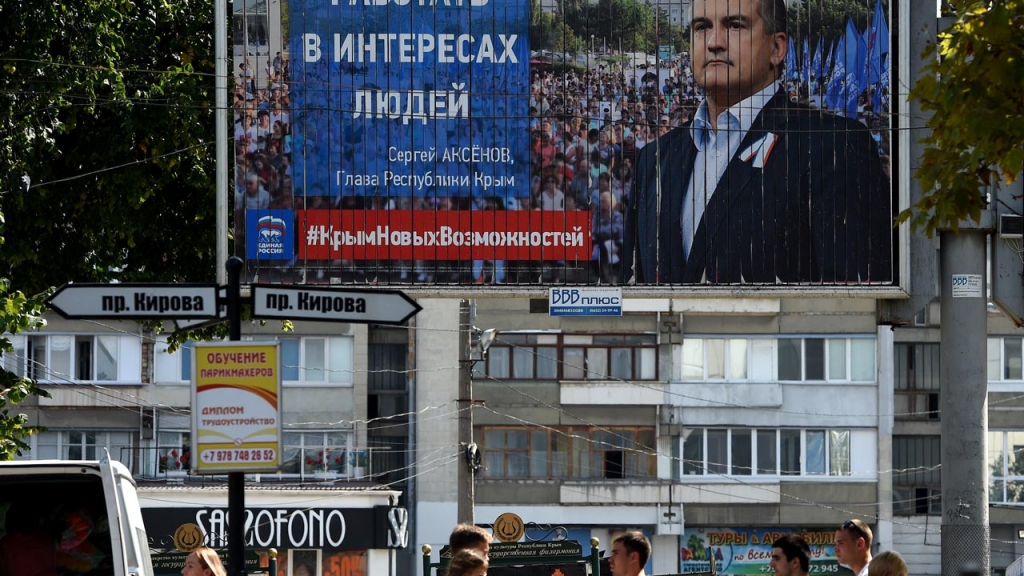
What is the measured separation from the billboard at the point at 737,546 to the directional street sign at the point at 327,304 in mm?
38129

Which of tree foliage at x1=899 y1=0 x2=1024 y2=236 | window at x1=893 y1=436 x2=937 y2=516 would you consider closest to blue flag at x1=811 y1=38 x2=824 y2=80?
tree foliage at x1=899 y1=0 x2=1024 y2=236

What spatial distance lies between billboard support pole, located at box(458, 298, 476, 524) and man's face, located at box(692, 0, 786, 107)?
11.3 metres

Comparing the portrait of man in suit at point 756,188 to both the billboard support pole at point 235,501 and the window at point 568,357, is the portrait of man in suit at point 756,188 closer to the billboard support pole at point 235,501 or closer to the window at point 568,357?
the billboard support pole at point 235,501

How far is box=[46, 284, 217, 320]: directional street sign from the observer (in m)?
8.87

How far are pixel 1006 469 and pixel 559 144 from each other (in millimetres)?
32079

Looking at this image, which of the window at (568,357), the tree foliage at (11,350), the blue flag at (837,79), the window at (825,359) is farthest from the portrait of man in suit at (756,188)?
the window at (825,359)

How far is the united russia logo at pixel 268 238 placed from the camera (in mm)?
19062

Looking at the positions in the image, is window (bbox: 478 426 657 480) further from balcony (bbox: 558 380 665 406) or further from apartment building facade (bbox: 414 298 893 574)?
balcony (bbox: 558 380 665 406)

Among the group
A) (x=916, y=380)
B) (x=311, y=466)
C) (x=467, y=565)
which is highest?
(x=467, y=565)

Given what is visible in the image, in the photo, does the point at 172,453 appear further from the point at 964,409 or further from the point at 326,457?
the point at 964,409

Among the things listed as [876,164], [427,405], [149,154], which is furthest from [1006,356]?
[149,154]

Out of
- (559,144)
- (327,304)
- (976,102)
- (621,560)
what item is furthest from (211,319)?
(559,144)

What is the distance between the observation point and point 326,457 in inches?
1806

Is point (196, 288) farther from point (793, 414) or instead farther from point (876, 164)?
point (793, 414)
